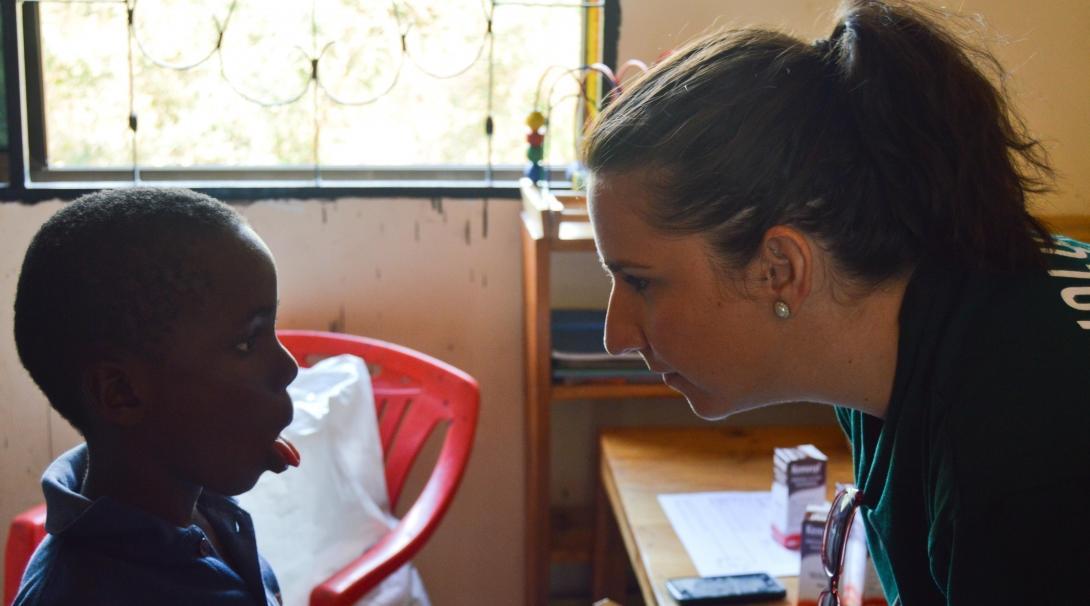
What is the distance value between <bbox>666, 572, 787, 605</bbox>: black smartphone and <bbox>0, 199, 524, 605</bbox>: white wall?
83cm

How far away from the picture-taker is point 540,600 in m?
1.89

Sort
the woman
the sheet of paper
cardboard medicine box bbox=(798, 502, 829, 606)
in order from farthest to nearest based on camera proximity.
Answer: the sheet of paper
cardboard medicine box bbox=(798, 502, 829, 606)
the woman

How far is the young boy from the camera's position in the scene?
0.88 m

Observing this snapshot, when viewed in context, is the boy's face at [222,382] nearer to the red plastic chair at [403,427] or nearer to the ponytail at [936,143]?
the red plastic chair at [403,427]

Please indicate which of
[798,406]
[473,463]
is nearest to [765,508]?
[798,406]

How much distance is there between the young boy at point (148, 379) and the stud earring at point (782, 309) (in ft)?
1.51

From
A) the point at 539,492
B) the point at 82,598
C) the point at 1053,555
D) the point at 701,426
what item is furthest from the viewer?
the point at 701,426

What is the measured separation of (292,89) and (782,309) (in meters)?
1.34

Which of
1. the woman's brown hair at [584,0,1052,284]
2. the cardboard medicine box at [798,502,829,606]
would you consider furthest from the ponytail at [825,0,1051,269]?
the cardboard medicine box at [798,502,829,606]

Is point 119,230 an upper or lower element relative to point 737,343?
upper

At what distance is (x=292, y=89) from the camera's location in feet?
6.49

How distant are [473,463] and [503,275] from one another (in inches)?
15.7

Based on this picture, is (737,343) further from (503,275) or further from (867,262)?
(503,275)

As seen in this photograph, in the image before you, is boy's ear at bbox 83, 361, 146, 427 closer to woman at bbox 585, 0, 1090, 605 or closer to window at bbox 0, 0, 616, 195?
woman at bbox 585, 0, 1090, 605
